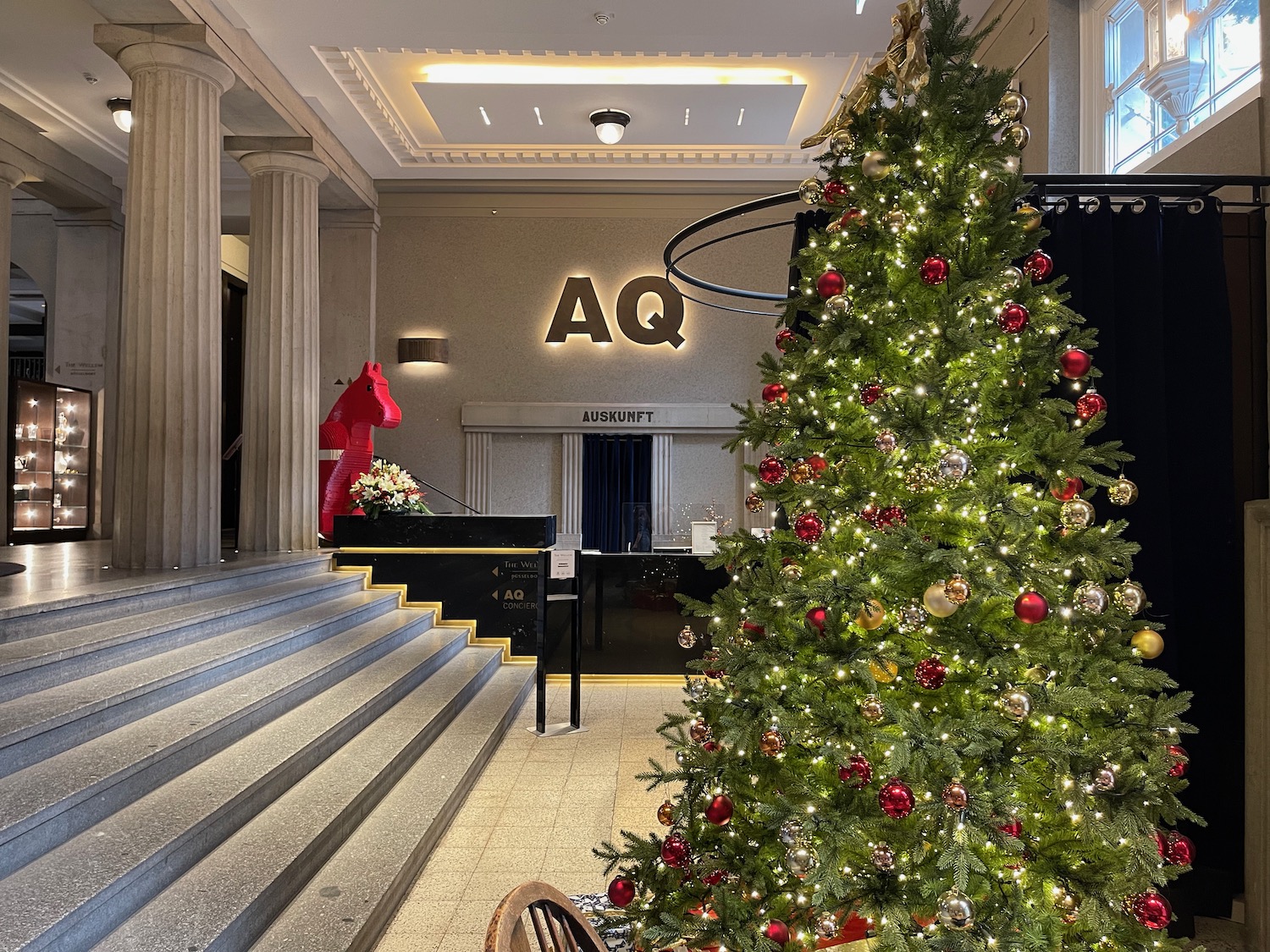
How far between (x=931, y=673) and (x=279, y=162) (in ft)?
27.5

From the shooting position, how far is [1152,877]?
72.9 inches

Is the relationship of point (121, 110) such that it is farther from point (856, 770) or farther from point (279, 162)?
point (856, 770)

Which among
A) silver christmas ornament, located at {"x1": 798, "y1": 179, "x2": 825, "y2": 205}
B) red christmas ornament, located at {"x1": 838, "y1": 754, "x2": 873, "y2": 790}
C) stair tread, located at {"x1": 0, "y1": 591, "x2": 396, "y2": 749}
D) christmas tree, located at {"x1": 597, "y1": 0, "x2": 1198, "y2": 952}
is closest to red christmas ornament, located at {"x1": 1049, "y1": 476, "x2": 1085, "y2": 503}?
christmas tree, located at {"x1": 597, "y1": 0, "x2": 1198, "y2": 952}

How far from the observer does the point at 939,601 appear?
1875 millimetres

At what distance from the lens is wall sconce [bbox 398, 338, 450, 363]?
34.3ft

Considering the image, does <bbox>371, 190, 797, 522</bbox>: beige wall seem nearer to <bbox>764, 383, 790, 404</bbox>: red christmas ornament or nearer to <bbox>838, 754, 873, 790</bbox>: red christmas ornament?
<bbox>764, 383, 790, 404</bbox>: red christmas ornament

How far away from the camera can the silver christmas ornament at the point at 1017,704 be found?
71.9 inches

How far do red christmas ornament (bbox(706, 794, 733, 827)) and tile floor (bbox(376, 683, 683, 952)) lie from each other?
134 cm

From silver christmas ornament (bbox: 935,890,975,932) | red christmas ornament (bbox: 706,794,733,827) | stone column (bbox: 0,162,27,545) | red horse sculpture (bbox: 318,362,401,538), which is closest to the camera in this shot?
silver christmas ornament (bbox: 935,890,975,932)

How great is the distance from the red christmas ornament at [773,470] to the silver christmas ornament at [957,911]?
0.94m

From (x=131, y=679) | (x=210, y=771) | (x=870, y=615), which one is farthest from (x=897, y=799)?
(x=131, y=679)

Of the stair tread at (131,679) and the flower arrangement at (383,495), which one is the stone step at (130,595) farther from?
the flower arrangement at (383,495)

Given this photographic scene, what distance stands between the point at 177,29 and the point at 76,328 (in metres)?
5.42

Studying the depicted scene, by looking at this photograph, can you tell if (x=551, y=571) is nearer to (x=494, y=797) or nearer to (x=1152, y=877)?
(x=494, y=797)
